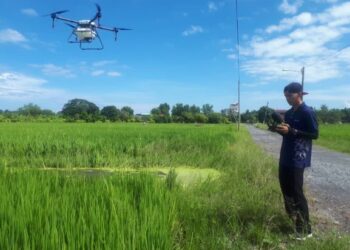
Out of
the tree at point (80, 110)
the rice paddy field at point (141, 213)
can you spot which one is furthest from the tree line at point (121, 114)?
the rice paddy field at point (141, 213)

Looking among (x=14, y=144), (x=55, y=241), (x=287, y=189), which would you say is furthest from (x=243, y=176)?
(x=14, y=144)

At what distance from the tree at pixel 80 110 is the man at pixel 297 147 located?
225 ft

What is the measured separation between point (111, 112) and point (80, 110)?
6472 mm

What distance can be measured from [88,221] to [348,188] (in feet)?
22.5

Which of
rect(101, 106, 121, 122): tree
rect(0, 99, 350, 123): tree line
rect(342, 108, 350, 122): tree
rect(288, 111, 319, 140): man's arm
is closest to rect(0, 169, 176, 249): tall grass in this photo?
rect(288, 111, 319, 140): man's arm

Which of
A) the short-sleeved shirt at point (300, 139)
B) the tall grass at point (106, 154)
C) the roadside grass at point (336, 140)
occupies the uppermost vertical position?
the short-sleeved shirt at point (300, 139)

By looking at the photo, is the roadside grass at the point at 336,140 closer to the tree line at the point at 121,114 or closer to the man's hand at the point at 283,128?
the man's hand at the point at 283,128

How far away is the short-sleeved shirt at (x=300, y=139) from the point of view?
16.6ft

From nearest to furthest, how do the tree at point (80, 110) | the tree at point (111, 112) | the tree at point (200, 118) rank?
the tree at point (80, 110) < the tree at point (111, 112) < the tree at point (200, 118)

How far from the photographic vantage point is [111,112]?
86.6 metres

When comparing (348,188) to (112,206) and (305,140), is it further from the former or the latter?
(112,206)

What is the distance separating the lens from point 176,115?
95312 mm

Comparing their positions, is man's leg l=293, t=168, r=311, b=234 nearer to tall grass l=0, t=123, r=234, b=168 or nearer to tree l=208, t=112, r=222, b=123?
tall grass l=0, t=123, r=234, b=168

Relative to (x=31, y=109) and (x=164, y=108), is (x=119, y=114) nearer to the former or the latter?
(x=164, y=108)
